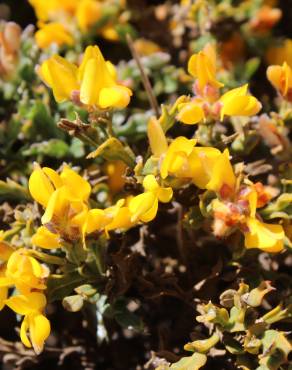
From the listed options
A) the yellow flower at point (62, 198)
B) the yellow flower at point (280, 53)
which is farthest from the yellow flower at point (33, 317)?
the yellow flower at point (280, 53)

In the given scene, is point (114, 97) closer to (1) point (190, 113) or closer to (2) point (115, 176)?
(1) point (190, 113)

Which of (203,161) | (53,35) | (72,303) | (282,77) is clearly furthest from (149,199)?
(53,35)

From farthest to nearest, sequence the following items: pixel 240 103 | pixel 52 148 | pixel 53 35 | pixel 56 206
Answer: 1. pixel 53 35
2. pixel 52 148
3. pixel 240 103
4. pixel 56 206

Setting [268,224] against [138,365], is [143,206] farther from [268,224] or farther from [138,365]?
[138,365]

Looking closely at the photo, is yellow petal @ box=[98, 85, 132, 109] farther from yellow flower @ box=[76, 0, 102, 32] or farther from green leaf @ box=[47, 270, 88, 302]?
yellow flower @ box=[76, 0, 102, 32]

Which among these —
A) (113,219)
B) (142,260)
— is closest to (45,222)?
(113,219)

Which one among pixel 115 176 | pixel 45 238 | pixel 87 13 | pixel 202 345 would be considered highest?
pixel 87 13

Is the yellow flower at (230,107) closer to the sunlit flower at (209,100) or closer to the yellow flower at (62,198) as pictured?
the sunlit flower at (209,100)
